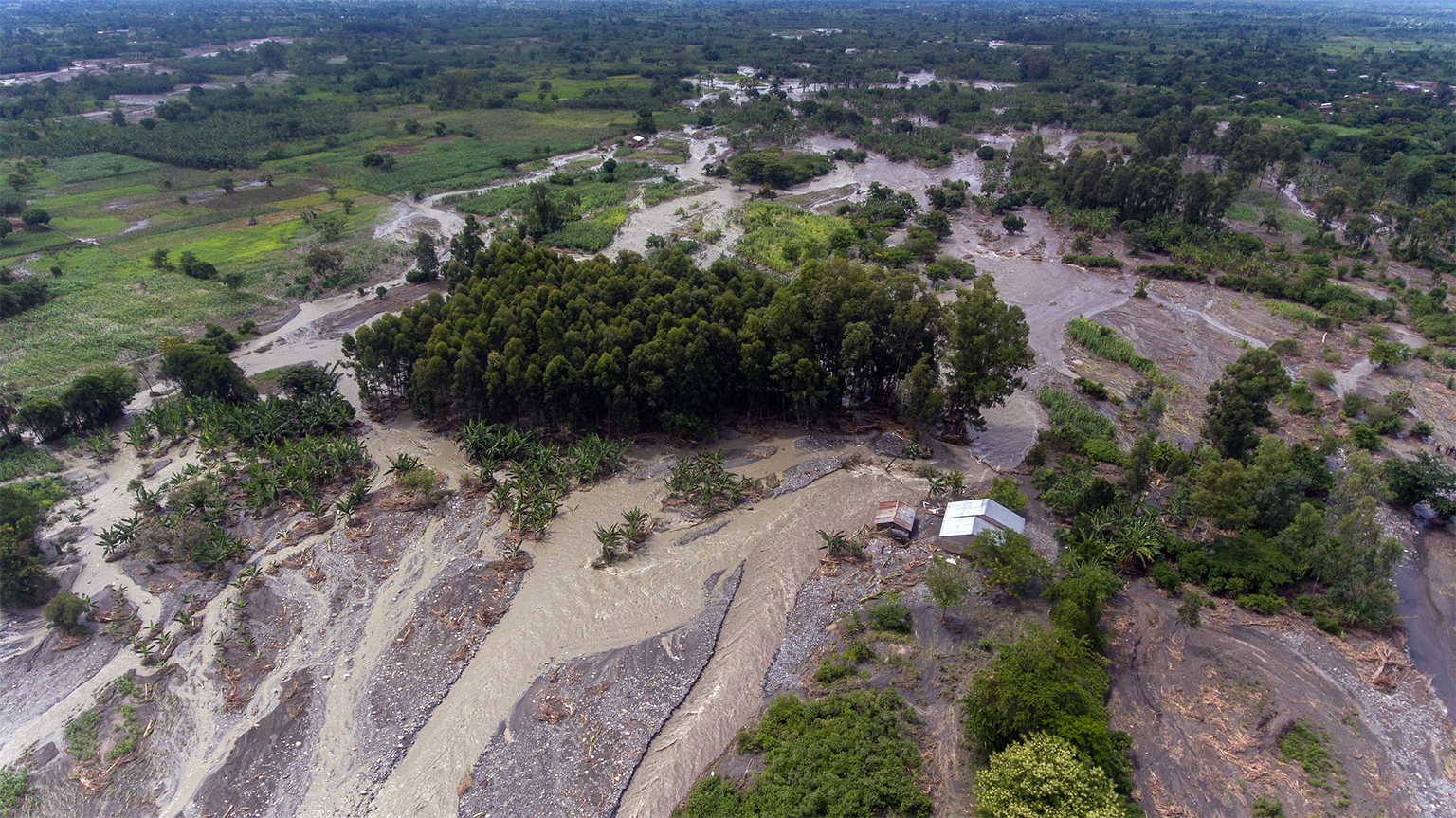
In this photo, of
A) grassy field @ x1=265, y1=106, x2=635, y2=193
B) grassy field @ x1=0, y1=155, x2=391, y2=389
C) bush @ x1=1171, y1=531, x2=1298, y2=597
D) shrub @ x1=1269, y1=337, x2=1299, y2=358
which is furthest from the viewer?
grassy field @ x1=265, y1=106, x2=635, y2=193

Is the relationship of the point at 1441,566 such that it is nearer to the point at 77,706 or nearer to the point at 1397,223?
the point at 1397,223

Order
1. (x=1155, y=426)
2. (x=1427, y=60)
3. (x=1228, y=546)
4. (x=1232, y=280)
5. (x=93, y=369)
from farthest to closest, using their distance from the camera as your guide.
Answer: (x=1427, y=60) < (x=1232, y=280) < (x=93, y=369) < (x=1155, y=426) < (x=1228, y=546)

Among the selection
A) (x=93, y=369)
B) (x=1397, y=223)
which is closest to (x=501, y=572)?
(x=93, y=369)

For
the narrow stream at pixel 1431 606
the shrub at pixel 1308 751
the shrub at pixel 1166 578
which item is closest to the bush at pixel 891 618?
the shrub at pixel 1166 578

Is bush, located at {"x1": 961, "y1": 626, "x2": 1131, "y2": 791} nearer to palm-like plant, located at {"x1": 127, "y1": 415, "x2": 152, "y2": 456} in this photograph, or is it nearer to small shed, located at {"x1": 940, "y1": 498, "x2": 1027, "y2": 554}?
small shed, located at {"x1": 940, "y1": 498, "x2": 1027, "y2": 554}

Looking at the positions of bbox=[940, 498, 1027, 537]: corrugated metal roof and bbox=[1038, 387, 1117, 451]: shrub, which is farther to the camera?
bbox=[1038, 387, 1117, 451]: shrub

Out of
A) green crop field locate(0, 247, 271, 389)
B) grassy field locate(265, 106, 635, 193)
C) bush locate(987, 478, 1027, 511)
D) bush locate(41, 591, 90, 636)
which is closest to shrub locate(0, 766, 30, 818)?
bush locate(41, 591, 90, 636)

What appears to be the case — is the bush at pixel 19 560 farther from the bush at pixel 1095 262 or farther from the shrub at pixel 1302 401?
the bush at pixel 1095 262

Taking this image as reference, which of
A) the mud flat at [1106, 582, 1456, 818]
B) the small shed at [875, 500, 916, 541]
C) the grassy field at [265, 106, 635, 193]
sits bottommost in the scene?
the mud flat at [1106, 582, 1456, 818]
